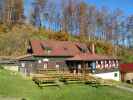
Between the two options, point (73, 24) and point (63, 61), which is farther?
point (73, 24)

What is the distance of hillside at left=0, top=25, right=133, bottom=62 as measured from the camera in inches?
2709

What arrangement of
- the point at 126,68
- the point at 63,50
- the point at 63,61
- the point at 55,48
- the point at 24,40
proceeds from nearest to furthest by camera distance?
the point at 63,61, the point at 55,48, the point at 63,50, the point at 126,68, the point at 24,40

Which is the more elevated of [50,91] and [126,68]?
[126,68]

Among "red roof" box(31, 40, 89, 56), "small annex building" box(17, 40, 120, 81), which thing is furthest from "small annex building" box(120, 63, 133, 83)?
"red roof" box(31, 40, 89, 56)

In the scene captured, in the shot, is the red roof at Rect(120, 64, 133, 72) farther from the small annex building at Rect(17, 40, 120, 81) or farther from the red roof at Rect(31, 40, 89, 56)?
the red roof at Rect(31, 40, 89, 56)

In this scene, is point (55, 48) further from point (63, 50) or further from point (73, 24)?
point (73, 24)

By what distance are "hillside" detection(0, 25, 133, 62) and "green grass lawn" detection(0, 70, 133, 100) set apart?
26561 mm

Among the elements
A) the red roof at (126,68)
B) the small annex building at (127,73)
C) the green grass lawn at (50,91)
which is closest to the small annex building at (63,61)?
the small annex building at (127,73)

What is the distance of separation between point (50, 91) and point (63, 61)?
2152 cm

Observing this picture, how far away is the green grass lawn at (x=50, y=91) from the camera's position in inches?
1382

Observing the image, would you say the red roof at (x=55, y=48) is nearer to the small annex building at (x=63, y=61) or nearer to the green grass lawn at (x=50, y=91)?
the small annex building at (x=63, y=61)

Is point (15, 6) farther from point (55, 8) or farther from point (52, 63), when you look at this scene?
point (52, 63)

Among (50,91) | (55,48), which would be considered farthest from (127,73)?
(50,91)

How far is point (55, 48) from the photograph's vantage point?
6062 centimetres
